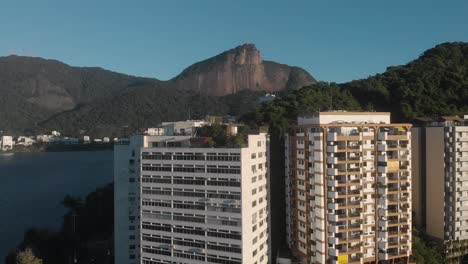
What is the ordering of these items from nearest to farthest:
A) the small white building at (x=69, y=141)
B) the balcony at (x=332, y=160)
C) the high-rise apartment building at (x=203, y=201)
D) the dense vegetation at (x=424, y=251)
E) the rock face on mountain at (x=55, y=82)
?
the high-rise apartment building at (x=203, y=201) → the balcony at (x=332, y=160) → the dense vegetation at (x=424, y=251) → the small white building at (x=69, y=141) → the rock face on mountain at (x=55, y=82)

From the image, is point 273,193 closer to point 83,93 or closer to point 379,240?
point 379,240

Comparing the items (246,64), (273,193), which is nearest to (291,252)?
(273,193)

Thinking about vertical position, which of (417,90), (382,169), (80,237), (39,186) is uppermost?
(417,90)

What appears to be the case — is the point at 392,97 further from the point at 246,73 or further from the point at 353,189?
the point at 246,73

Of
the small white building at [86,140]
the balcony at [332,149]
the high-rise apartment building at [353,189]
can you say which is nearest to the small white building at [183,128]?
the high-rise apartment building at [353,189]

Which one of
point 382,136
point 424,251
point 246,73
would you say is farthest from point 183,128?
point 246,73

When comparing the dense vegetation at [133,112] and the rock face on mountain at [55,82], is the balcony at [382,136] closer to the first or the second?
the dense vegetation at [133,112]

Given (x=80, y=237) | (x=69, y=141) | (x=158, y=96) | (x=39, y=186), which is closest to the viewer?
(x=80, y=237)
